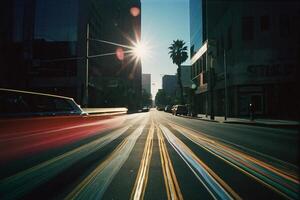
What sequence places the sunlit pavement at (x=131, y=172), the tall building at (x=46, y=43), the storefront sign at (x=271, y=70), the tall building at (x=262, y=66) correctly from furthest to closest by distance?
the tall building at (x=46, y=43), the storefront sign at (x=271, y=70), the tall building at (x=262, y=66), the sunlit pavement at (x=131, y=172)

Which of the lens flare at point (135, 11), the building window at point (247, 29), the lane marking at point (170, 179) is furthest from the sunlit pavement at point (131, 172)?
the lens flare at point (135, 11)

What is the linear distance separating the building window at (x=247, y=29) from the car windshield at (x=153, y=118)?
0.11 meters

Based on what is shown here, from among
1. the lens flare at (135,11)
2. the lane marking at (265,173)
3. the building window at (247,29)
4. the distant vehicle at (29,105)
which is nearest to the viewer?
the lane marking at (265,173)

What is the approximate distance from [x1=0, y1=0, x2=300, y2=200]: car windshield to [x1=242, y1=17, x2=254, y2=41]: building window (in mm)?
115

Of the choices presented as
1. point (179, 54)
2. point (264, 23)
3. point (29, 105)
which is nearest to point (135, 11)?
point (179, 54)

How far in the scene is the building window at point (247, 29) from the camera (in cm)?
3174

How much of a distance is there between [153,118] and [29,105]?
27402 mm

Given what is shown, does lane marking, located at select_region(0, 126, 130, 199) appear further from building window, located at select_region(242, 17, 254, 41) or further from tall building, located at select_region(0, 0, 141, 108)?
tall building, located at select_region(0, 0, 141, 108)

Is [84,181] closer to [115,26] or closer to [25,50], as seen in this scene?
[25,50]

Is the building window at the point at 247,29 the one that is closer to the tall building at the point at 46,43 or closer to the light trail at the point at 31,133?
the tall building at the point at 46,43

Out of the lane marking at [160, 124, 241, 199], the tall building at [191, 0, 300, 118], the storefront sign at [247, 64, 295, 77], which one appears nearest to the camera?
the lane marking at [160, 124, 241, 199]

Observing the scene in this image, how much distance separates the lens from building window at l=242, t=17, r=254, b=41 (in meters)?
31.7

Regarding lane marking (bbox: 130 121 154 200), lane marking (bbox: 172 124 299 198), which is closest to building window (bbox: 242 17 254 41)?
lane marking (bbox: 172 124 299 198)

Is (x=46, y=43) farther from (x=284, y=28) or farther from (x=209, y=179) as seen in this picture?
(x=209, y=179)
